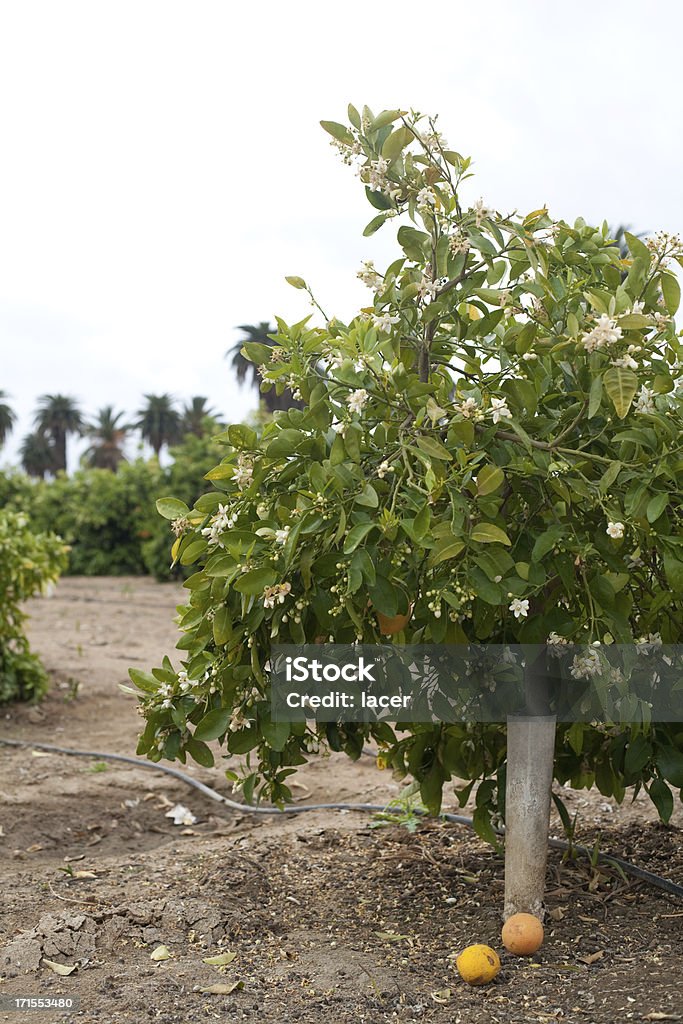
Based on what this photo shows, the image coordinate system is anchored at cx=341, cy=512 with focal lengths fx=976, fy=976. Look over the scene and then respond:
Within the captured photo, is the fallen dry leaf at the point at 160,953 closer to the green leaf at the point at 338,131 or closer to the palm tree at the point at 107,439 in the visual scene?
the green leaf at the point at 338,131

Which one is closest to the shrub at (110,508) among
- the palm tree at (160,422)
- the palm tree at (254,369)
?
the palm tree at (254,369)

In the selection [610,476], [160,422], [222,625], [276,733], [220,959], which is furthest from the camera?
[160,422]

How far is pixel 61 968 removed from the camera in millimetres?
2633

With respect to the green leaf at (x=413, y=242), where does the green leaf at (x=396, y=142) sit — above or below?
above

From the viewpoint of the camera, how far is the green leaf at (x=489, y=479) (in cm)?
212

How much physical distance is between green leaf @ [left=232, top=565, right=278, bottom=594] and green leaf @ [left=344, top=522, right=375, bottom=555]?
0.73 ft

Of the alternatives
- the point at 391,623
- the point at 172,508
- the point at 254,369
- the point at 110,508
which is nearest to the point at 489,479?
the point at 391,623

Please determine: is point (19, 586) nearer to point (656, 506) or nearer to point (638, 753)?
point (638, 753)

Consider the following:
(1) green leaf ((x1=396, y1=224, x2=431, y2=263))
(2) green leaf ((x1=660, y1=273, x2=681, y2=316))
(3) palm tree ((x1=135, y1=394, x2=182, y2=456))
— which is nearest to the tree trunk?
(2) green leaf ((x1=660, y1=273, x2=681, y2=316))

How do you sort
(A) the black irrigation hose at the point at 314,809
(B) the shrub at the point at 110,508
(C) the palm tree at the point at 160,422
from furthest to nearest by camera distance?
(C) the palm tree at the point at 160,422, (B) the shrub at the point at 110,508, (A) the black irrigation hose at the point at 314,809

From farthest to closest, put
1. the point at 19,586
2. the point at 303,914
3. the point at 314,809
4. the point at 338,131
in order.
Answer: the point at 19,586, the point at 314,809, the point at 303,914, the point at 338,131

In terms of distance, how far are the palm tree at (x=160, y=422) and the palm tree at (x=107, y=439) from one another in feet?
7.51

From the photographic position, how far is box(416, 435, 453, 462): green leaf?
2.06m

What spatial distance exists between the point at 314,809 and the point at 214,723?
1690mm
